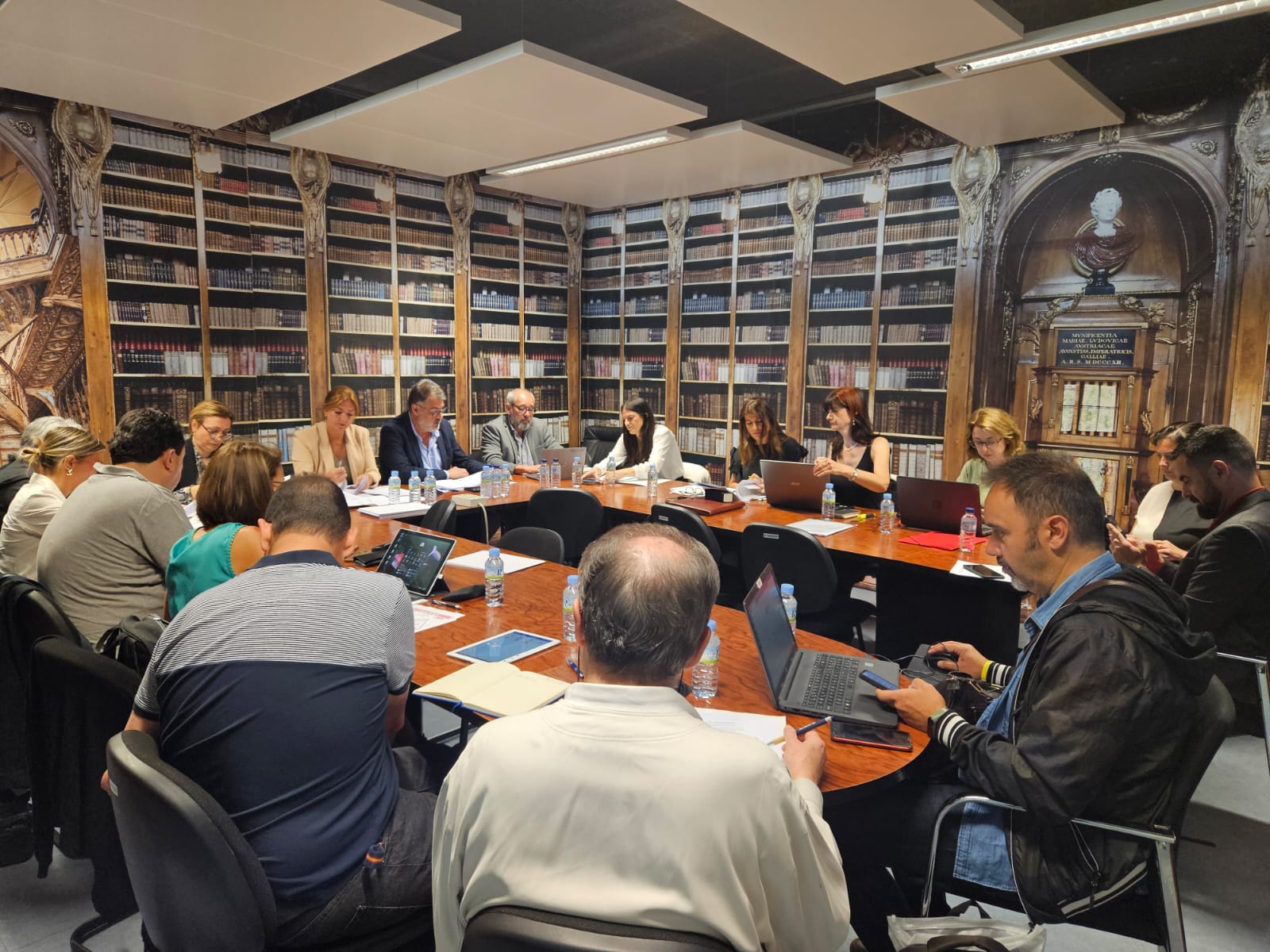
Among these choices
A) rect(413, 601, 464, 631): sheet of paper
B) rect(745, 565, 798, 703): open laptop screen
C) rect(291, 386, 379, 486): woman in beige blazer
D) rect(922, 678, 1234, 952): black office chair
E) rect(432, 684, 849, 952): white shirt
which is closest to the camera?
rect(432, 684, 849, 952): white shirt

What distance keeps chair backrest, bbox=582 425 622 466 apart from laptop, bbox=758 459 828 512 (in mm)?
2517

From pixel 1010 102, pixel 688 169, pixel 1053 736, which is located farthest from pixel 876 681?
pixel 688 169

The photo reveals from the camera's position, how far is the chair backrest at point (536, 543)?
11.1 feet

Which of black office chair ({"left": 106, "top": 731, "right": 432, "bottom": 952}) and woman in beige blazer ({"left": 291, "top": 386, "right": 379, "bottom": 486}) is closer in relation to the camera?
black office chair ({"left": 106, "top": 731, "right": 432, "bottom": 952})

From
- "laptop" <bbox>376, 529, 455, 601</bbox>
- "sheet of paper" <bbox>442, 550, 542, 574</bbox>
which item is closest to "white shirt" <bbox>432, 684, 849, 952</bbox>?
"laptop" <bbox>376, 529, 455, 601</bbox>

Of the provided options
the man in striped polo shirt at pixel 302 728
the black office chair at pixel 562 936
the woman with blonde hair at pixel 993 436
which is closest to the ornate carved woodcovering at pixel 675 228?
the woman with blonde hair at pixel 993 436

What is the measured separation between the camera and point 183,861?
52.7 inches

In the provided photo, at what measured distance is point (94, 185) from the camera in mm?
5891

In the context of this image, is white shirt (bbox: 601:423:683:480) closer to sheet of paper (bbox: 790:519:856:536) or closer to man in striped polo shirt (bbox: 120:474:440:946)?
sheet of paper (bbox: 790:519:856:536)

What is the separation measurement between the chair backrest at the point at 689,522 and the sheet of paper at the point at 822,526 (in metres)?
0.40

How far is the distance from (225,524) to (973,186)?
612cm

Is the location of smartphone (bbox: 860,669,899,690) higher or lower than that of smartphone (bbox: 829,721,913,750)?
higher

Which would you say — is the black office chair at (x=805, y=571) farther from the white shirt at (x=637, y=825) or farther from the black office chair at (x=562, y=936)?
the black office chair at (x=562, y=936)

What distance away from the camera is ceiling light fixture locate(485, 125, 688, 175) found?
583 cm
